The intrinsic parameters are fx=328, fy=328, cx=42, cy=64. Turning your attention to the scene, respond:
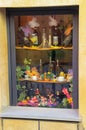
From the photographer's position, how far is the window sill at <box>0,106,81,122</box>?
3.57 metres

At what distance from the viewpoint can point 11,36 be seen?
3820mm

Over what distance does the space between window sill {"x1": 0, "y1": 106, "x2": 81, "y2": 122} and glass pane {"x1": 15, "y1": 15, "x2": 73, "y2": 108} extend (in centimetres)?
12

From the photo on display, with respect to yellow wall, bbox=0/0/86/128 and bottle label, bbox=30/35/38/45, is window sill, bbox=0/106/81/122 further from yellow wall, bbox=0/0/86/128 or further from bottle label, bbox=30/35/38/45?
bottle label, bbox=30/35/38/45

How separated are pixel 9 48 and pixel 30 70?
373mm

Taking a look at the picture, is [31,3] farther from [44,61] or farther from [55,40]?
[44,61]

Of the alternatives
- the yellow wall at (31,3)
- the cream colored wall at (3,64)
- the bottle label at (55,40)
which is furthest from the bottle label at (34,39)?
the yellow wall at (31,3)

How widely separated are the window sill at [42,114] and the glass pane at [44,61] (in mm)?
124

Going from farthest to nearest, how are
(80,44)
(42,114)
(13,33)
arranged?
(13,33)
(42,114)
(80,44)

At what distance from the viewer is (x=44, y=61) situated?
3.86 m

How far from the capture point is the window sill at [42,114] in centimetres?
357

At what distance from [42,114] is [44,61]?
0.63 metres

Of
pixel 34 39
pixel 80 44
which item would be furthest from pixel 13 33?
pixel 80 44

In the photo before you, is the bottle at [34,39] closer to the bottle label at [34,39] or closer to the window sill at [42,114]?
the bottle label at [34,39]

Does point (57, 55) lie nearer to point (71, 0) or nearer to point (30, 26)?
point (30, 26)
